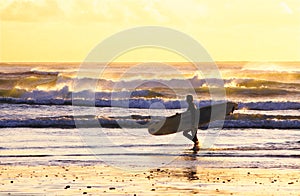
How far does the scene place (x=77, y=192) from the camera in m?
14.6

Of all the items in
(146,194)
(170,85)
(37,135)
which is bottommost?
(146,194)

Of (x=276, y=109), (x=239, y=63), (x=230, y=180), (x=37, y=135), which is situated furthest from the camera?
→ (x=239, y=63)

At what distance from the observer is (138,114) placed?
33.7m

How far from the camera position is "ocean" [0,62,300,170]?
19.4m

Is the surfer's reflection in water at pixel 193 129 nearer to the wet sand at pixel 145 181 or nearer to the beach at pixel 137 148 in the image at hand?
the beach at pixel 137 148

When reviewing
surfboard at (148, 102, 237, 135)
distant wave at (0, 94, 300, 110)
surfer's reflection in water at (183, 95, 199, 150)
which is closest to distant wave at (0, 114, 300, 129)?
surfboard at (148, 102, 237, 135)

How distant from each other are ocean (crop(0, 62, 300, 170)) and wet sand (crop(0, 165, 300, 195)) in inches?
32.0

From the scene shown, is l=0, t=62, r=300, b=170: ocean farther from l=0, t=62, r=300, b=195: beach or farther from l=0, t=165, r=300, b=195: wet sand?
l=0, t=165, r=300, b=195: wet sand

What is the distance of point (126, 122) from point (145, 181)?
1375 centimetres

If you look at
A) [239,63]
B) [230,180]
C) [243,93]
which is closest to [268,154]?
[230,180]

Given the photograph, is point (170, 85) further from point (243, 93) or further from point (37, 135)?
point (37, 135)

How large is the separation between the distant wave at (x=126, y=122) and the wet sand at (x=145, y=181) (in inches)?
402

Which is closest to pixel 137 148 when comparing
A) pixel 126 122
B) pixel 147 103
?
pixel 126 122

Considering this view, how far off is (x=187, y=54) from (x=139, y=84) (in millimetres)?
4297
